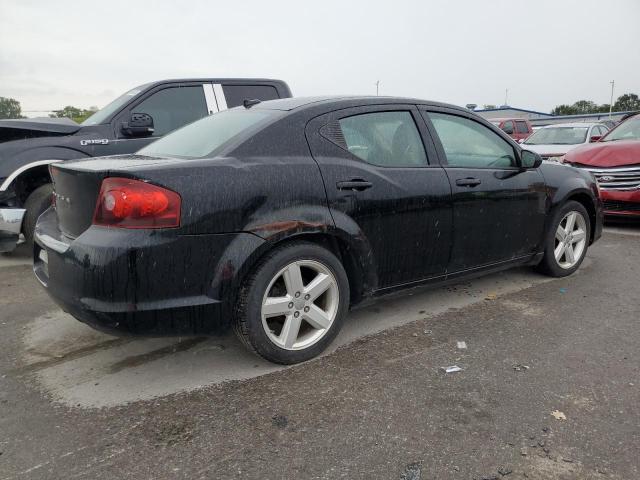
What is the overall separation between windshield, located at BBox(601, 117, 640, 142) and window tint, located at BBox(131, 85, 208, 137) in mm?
6153

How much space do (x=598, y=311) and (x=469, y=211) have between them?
126cm

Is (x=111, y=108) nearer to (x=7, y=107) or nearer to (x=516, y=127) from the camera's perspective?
(x=7, y=107)

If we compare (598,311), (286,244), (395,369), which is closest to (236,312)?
(286,244)

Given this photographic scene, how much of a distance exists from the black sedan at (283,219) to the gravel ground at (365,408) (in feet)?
1.14

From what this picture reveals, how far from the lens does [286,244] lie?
9.53 ft

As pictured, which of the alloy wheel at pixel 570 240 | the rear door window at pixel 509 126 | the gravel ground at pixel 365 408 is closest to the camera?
the gravel ground at pixel 365 408

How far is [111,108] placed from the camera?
589 cm

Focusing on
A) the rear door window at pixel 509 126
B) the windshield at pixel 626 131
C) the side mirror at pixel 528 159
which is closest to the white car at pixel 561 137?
the windshield at pixel 626 131

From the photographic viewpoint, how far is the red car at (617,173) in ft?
22.0

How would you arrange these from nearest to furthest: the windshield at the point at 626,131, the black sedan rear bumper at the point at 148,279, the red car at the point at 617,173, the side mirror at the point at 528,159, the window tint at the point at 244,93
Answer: the black sedan rear bumper at the point at 148,279, the side mirror at the point at 528,159, the window tint at the point at 244,93, the red car at the point at 617,173, the windshield at the point at 626,131

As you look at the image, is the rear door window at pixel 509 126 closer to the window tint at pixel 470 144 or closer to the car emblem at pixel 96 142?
the window tint at pixel 470 144

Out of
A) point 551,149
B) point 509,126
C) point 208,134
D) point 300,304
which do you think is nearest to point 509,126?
point 509,126

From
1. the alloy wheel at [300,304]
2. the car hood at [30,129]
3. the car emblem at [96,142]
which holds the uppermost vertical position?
the car hood at [30,129]

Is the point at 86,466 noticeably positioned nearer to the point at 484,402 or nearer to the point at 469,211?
the point at 484,402
